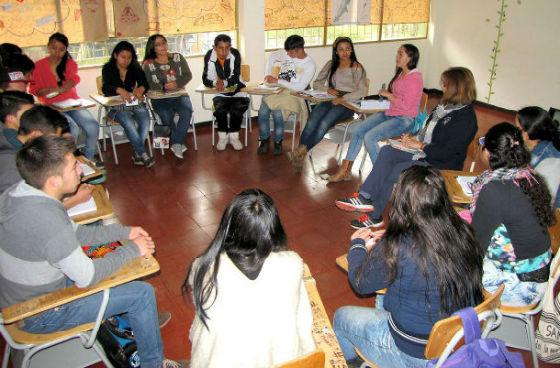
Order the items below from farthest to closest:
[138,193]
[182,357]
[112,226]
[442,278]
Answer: [138,193] → [182,357] → [112,226] → [442,278]

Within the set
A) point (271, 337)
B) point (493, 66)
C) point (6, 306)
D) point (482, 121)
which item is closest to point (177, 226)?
point (6, 306)

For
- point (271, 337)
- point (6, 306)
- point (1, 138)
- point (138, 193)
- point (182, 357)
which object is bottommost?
point (182, 357)

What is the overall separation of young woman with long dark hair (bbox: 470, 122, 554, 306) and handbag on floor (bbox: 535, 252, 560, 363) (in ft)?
0.15

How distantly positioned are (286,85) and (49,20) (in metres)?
2.71

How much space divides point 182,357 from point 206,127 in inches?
167

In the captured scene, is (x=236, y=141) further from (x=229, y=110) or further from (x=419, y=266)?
(x=419, y=266)

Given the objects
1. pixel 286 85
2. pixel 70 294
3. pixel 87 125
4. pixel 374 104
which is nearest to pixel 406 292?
pixel 70 294

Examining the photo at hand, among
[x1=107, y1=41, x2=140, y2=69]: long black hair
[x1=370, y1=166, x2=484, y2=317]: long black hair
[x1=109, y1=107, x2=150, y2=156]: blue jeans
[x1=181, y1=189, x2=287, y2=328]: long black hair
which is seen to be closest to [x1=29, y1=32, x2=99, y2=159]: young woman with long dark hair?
[x1=109, y1=107, x2=150, y2=156]: blue jeans

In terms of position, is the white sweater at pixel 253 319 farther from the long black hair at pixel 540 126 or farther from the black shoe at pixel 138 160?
the black shoe at pixel 138 160

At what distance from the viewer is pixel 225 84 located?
5398 mm

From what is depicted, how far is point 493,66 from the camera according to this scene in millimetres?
6934

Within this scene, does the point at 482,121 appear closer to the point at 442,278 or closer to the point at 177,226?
the point at 177,226

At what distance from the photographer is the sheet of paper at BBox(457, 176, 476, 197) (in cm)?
265

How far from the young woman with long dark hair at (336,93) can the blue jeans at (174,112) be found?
1.29m
